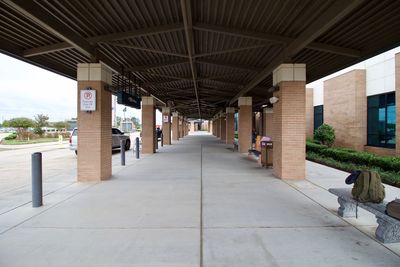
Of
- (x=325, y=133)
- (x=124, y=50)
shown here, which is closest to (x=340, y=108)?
(x=325, y=133)

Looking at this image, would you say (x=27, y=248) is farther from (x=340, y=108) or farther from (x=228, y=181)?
(x=340, y=108)

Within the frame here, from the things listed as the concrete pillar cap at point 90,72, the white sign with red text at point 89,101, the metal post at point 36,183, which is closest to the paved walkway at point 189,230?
the metal post at point 36,183

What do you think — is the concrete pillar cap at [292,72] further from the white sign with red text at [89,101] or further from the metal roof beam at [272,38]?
the white sign with red text at [89,101]

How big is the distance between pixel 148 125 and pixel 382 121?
13357mm

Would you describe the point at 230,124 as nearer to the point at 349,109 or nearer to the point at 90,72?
the point at 349,109

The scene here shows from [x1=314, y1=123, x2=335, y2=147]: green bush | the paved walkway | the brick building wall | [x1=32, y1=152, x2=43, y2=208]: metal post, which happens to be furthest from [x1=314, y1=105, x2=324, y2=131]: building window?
[x1=32, y1=152, x2=43, y2=208]: metal post

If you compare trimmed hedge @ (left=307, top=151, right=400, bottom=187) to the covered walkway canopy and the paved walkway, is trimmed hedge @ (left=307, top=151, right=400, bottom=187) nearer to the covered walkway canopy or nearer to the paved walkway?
the paved walkway

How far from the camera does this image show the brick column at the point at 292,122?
31.1 ft

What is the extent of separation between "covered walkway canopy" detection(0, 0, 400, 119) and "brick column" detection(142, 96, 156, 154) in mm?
7179

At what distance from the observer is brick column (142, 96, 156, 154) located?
18766 mm

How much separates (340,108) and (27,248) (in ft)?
66.7

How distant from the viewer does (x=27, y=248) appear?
4152 mm

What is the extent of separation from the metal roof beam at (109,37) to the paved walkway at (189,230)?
3817mm

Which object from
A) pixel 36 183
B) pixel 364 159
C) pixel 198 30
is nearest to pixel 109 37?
pixel 198 30
